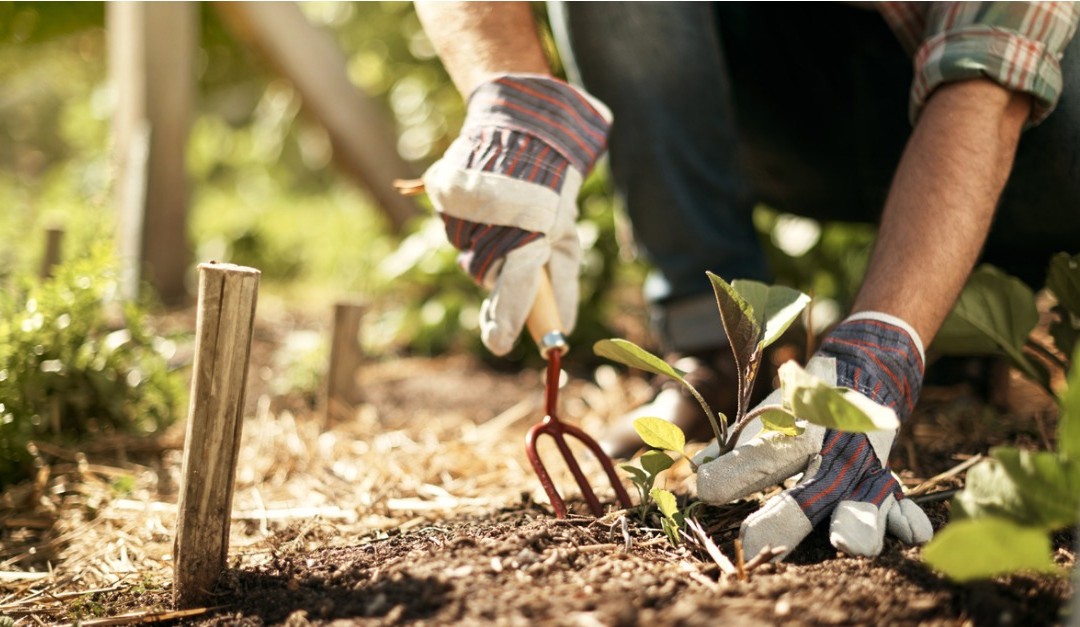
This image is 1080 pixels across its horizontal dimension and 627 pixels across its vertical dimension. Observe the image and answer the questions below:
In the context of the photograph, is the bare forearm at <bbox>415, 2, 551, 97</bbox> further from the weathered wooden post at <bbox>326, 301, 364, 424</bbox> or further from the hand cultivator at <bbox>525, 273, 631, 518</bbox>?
the weathered wooden post at <bbox>326, 301, 364, 424</bbox>

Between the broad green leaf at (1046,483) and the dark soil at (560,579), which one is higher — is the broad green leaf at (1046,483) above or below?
above

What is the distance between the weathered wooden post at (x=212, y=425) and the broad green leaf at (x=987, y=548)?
685 mm

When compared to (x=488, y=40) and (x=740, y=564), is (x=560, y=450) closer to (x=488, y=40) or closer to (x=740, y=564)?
(x=740, y=564)

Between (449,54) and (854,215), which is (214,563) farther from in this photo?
(854,215)

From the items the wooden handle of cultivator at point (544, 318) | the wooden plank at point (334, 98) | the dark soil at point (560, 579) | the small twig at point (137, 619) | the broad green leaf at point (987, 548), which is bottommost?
the small twig at point (137, 619)

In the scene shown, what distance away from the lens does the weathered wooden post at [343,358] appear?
6.10 ft

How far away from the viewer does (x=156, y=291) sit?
105 inches

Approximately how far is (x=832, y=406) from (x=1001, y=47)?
63cm

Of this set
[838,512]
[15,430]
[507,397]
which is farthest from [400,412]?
[838,512]

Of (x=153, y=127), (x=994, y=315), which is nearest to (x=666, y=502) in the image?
(x=994, y=315)

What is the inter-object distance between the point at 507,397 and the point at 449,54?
0.96 metres

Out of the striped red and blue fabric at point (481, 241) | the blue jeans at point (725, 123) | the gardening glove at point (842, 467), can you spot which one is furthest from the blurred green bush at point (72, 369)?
the gardening glove at point (842, 467)

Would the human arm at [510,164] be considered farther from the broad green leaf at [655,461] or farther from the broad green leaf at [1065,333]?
the broad green leaf at [1065,333]

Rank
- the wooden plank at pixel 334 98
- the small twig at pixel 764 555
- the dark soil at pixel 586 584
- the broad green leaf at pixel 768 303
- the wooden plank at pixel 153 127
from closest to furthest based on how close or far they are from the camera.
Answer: the dark soil at pixel 586 584 < the small twig at pixel 764 555 < the broad green leaf at pixel 768 303 < the wooden plank at pixel 153 127 < the wooden plank at pixel 334 98
